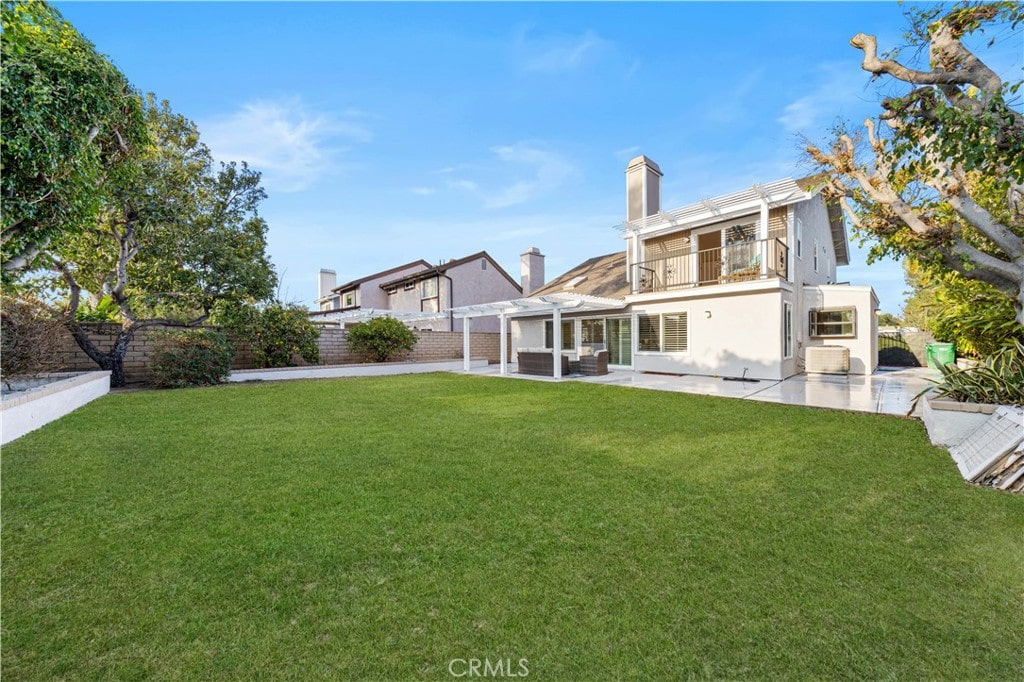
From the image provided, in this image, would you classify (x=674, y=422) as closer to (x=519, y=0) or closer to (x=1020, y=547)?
(x=1020, y=547)

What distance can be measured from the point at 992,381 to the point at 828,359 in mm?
8146

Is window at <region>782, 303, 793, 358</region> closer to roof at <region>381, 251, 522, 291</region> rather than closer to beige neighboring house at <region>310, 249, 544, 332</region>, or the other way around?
beige neighboring house at <region>310, 249, 544, 332</region>

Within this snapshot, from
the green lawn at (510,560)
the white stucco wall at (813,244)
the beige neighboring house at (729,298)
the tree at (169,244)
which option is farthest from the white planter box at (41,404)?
the white stucco wall at (813,244)

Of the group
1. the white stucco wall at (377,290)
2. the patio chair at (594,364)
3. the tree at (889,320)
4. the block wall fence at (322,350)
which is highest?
the white stucco wall at (377,290)

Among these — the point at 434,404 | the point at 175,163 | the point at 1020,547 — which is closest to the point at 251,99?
the point at 175,163

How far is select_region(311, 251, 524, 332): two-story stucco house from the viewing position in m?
24.4

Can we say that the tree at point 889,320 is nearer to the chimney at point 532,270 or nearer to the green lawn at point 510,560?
the chimney at point 532,270

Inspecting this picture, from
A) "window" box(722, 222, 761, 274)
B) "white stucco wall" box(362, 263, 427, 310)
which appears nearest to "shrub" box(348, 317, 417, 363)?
"window" box(722, 222, 761, 274)

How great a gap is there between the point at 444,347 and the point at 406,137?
33.3ft

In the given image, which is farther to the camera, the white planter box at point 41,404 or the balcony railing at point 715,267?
the balcony railing at point 715,267

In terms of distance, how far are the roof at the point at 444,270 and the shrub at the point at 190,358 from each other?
13234mm

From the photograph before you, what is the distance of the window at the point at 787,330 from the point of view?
12.1 meters

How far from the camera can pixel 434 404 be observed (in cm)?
872

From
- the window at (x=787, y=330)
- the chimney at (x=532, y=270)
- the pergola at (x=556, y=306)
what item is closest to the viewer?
the window at (x=787, y=330)
